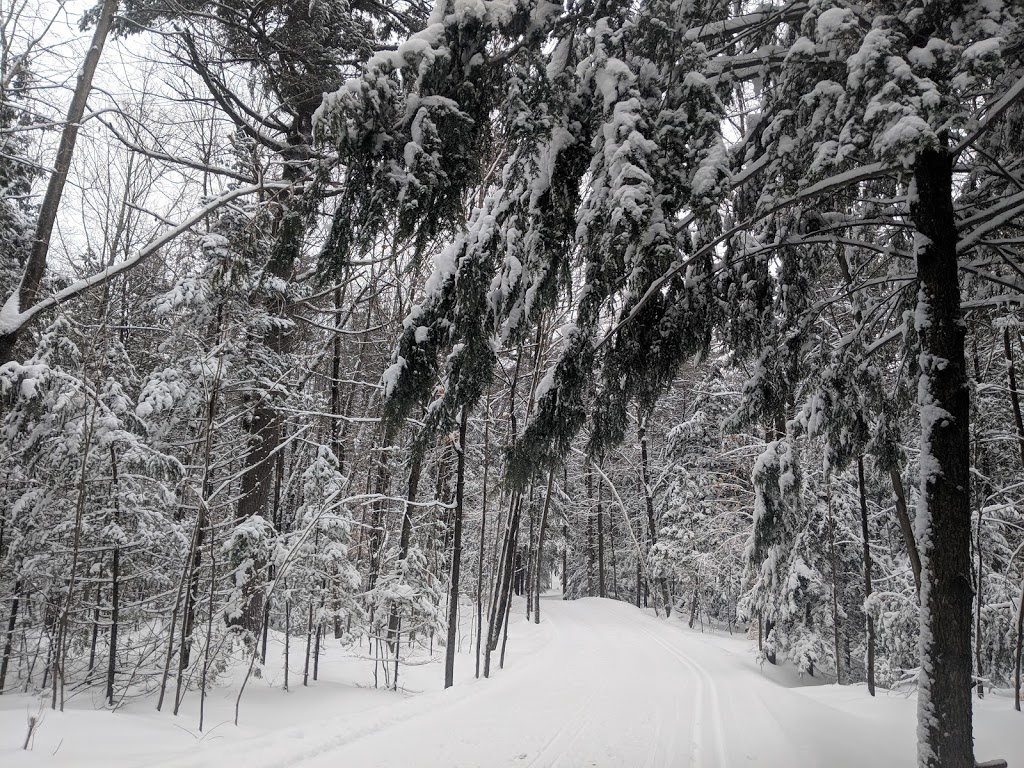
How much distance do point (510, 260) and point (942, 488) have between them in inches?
142

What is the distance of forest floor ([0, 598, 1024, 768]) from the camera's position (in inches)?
213

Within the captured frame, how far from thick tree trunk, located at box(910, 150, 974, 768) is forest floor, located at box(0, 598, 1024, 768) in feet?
7.80

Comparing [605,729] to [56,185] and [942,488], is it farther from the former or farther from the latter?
[56,185]

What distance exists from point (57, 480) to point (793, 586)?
14304 mm

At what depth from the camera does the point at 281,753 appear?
5289 mm

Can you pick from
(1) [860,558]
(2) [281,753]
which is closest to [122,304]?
(2) [281,753]

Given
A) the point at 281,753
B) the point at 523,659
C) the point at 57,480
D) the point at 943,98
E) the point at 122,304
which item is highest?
the point at 122,304

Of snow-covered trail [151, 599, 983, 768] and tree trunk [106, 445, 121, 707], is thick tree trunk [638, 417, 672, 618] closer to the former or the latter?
snow-covered trail [151, 599, 983, 768]

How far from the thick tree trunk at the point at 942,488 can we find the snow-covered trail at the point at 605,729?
2.37m

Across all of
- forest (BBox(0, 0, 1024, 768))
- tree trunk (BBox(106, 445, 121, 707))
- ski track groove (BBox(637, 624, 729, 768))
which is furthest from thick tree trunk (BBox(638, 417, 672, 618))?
tree trunk (BBox(106, 445, 121, 707))

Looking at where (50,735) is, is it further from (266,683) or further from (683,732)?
(683,732)

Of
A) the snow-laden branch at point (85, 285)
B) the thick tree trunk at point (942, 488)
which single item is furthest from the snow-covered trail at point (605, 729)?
the snow-laden branch at point (85, 285)

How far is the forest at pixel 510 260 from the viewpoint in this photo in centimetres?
336

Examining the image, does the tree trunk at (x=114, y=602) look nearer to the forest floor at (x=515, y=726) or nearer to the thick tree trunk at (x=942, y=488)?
the forest floor at (x=515, y=726)
